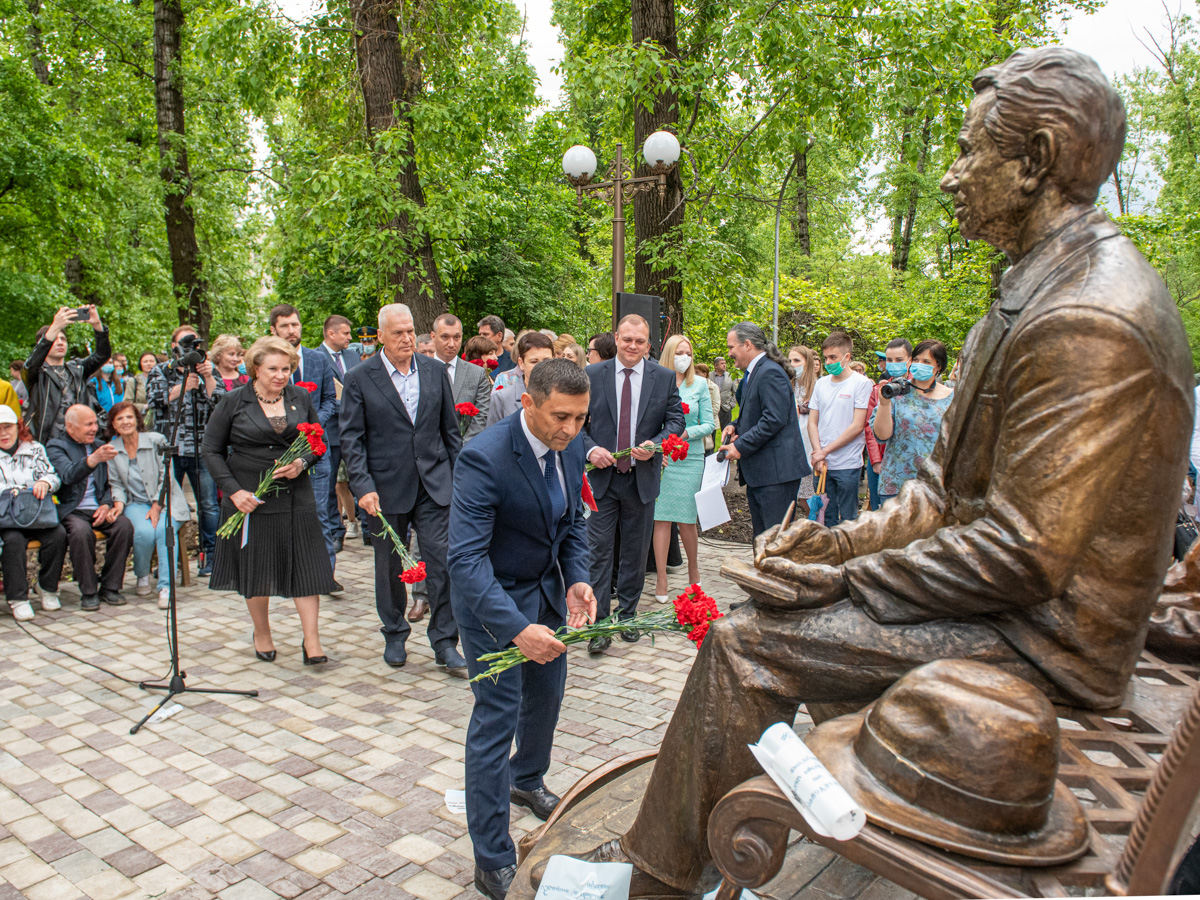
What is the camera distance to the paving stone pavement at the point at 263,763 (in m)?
3.34

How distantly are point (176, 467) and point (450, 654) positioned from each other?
4899 millimetres

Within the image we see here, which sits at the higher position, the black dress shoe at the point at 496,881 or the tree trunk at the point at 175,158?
the tree trunk at the point at 175,158

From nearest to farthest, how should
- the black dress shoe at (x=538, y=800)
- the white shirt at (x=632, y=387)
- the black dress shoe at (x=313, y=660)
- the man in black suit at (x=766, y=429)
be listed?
the black dress shoe at (x=538, y=800) → the black dress shoe at (x=313, y=660) → the white shirt at (x=632, y=387) → the man in black suit at (x=766, y=429)

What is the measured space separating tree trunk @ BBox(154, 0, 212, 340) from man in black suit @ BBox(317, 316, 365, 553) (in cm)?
816

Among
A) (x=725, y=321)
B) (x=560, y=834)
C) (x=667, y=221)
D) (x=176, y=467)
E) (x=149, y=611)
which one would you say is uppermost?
(x=667, y=221)

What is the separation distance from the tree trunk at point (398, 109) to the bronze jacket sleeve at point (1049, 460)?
408 inches

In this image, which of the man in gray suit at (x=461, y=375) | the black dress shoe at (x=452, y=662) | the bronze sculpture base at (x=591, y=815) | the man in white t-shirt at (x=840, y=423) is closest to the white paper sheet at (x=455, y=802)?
the bronze sculpture base at (x=591, y=815)

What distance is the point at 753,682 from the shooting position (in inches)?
85.1

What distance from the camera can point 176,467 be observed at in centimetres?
899

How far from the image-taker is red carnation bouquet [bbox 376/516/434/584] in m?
5.03

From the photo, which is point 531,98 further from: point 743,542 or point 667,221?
point 743,542

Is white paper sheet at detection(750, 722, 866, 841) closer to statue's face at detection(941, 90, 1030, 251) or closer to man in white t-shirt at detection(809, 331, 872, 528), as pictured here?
statue's face at detection(941, 90, 1030, 251)

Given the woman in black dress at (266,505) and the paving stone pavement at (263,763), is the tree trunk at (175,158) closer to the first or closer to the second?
the paving stone pavement at (263,763)

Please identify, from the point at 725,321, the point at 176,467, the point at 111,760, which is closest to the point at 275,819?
the point at 111,760
